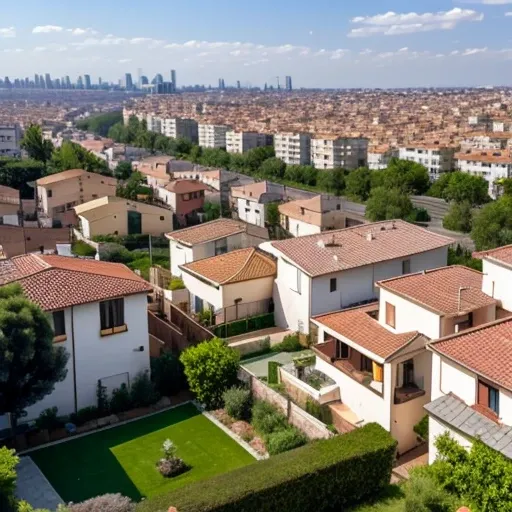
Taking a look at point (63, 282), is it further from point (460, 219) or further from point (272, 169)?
point (272, 169)

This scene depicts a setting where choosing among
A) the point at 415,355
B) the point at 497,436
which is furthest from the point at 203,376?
the point at 497,436

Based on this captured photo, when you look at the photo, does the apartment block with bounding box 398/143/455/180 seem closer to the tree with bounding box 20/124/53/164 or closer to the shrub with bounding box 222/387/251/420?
the tree with bounding box 20/124/53/164

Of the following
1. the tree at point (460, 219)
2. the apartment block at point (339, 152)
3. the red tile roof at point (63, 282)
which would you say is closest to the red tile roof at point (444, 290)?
the red tile roof at point (63, 282)

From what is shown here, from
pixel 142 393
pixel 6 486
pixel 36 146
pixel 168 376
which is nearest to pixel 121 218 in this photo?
pixel 168 376

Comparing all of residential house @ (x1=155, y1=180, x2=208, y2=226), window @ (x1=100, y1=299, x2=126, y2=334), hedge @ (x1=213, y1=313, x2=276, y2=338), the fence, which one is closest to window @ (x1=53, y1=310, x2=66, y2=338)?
window @ (x1=100, y1=299, x2=126, y2=334)

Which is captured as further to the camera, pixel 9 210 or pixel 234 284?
pixel 9 210

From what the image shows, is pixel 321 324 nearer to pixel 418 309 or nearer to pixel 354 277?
pixel 418 309
